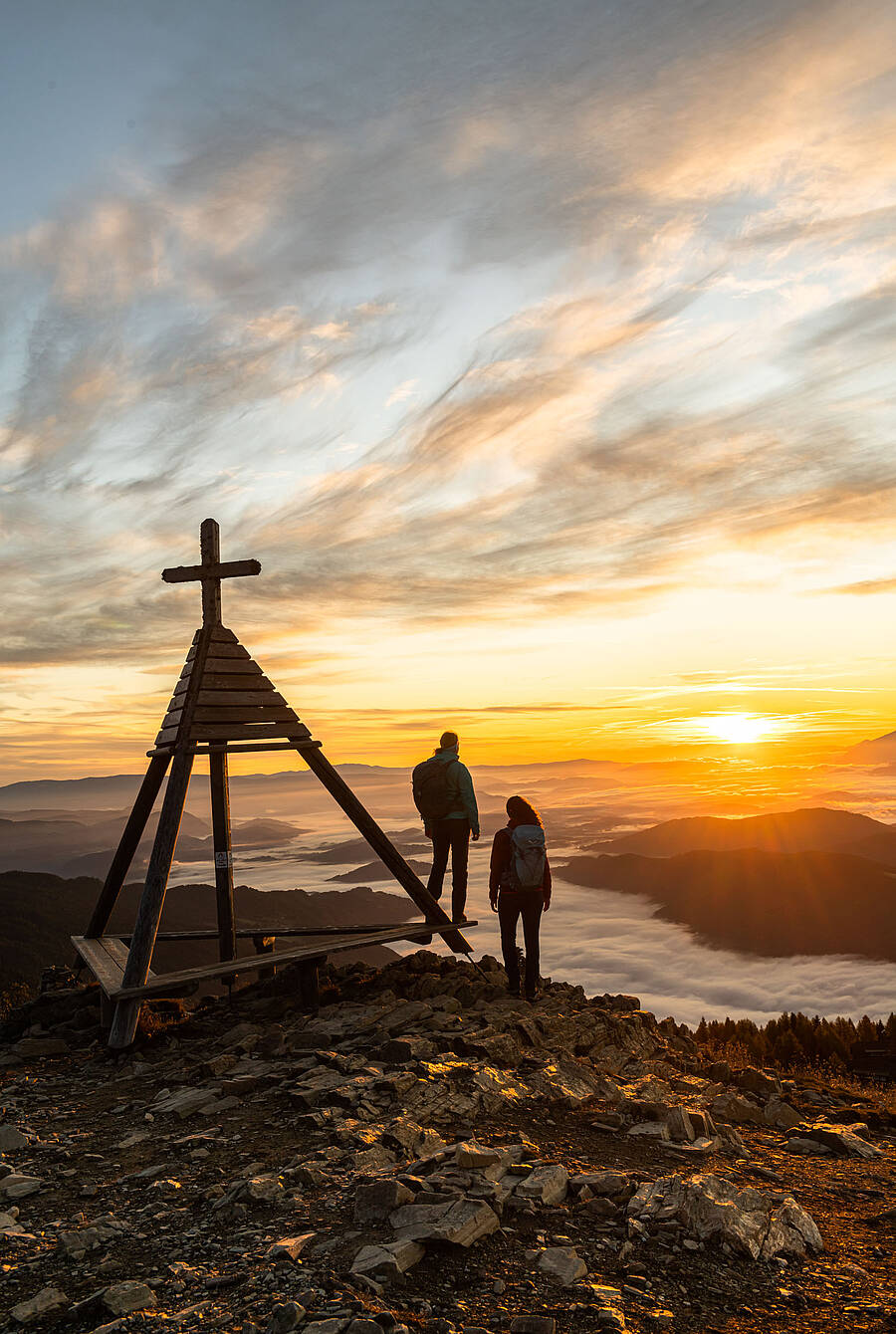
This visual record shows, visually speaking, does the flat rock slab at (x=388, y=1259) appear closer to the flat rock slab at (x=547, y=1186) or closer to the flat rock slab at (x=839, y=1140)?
the flat rock slab at (x=547, y=1186)

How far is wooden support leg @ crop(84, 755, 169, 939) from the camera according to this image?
38.4 ft

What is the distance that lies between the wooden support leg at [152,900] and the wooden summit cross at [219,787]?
16mm

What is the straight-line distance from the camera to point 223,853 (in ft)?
39.9

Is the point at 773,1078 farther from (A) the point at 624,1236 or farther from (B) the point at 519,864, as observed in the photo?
(A) the point at 624,1236

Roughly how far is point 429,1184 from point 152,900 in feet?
18.3

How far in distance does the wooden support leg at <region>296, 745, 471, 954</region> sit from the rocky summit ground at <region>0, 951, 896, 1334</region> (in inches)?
83.0

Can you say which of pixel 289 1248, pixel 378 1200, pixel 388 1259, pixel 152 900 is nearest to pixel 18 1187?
pixel 289 1248

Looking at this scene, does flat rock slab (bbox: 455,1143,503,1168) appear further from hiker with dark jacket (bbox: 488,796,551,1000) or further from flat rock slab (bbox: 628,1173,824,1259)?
hiker with dark jacket (bbox: 488,796,551,1000)

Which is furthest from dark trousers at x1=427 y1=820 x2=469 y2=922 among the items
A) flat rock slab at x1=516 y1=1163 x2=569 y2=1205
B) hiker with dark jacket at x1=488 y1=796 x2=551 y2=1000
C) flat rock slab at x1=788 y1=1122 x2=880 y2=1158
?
flat rock slab at x1=516 y1=1163 x2=569 y2=1205

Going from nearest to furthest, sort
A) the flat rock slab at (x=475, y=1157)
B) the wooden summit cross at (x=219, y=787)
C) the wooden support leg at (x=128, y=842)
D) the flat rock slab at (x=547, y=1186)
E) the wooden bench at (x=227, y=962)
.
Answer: the flat rock slab at (x=547, y=1186), the flat rock slab at (x=475, y=1157), the wooden bench at (x=227, y=962), the wooden summit cross at (x=219, y=787), the wooden support leg at (x=128, y=842)

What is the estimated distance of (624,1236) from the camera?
216 inches

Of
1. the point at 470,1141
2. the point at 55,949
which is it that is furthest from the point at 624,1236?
the point at 55,949

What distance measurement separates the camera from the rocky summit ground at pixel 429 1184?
472cm

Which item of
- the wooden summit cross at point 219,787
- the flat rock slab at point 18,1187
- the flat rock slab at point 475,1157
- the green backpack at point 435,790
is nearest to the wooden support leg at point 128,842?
the wooden summit cross at point 219,787
